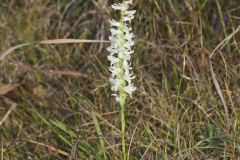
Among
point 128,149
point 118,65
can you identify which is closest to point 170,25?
point 128,149

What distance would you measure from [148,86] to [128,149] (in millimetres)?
418

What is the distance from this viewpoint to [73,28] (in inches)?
147

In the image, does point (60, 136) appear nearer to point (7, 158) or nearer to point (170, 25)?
point (7, 158)

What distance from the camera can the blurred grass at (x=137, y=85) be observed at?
2447 millimetres

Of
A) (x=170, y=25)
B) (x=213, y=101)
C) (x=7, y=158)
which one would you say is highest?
(x=170, y=25)

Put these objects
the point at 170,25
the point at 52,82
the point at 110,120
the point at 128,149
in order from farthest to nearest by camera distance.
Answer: the point at 52,82 → the point at 170,25 → the point at 110,120 → the point at 128,149

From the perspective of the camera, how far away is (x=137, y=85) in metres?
2.79

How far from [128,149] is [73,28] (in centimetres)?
145

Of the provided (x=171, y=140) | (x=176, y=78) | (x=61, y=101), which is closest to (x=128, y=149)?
(x=171, y=140)

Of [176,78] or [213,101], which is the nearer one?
[213,101]

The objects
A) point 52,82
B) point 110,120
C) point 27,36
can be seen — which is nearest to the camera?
point 110,120

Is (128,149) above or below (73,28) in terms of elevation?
below

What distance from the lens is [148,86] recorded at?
2752 mm

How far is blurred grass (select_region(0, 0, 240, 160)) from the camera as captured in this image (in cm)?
245
